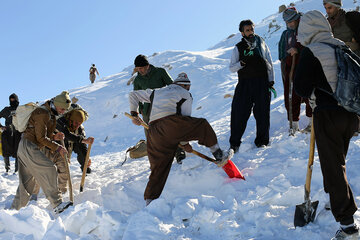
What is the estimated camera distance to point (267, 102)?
5.45 metres

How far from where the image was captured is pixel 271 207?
10.8ft

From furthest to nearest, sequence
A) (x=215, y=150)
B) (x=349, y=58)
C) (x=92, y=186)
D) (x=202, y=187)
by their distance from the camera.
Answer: (x=92, y=186) < (x=202, y=187) < (x=215, y=150) < (x=349, y=58)

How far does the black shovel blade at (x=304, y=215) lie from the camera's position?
9.45 feet

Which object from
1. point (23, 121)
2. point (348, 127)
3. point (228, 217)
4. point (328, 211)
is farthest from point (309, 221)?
point (23, 121)

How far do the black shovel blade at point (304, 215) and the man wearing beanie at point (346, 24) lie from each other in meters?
2.59

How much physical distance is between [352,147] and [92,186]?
Result: 4.15m

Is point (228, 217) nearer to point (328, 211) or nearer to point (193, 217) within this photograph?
point (193, 217)

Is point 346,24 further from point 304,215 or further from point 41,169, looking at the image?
point 41,169

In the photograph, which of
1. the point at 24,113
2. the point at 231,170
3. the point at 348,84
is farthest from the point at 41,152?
the point at 348,84

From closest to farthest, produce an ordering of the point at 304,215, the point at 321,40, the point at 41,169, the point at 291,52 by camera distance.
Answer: the point at 321,40 → the point at 304,215 → the point at 41,169 → the point at 291,52

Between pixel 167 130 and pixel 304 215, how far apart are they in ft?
5.91

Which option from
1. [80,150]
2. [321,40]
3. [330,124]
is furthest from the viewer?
[80,150]

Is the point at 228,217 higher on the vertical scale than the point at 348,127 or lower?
lower

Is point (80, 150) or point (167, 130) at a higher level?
point (167, 130)
